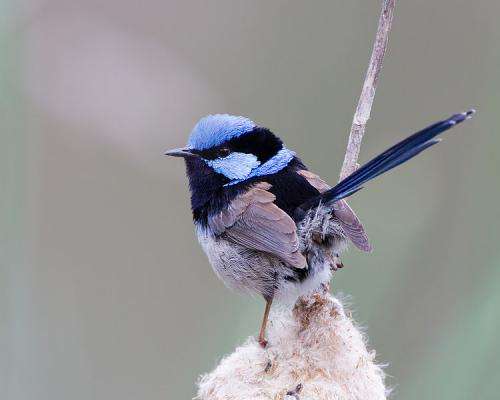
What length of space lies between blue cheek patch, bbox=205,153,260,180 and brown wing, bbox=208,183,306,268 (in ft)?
0.35

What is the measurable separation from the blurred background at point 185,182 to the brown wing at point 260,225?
0.16m

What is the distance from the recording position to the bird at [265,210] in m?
1.92

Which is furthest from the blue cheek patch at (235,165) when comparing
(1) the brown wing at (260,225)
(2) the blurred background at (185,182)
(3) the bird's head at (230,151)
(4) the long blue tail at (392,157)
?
(4) the long blue tail at (392,157)

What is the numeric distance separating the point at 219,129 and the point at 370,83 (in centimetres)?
58

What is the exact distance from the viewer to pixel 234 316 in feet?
6.44

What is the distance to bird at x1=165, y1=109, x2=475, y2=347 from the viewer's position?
1924 mm

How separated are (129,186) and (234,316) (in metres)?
1.39

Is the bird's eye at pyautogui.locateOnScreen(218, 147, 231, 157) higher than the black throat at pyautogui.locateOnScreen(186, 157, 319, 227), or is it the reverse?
the bird's eye at pyautogui.locateOnScreen(218, 147, 231, 157)

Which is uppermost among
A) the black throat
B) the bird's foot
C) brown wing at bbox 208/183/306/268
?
the black throat

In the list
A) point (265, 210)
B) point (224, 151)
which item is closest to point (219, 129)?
point (224, 151)

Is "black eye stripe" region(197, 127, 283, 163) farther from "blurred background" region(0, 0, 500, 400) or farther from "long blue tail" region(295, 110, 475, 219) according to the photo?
"long blue tail" region(295, 110, 475, 219)

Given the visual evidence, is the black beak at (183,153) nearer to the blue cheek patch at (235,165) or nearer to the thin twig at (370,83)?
the blue cheek patch at (235,165)

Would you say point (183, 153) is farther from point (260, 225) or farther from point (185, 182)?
point (185, 182)

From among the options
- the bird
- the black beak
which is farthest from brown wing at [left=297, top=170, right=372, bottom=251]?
the black beak
